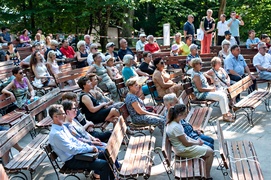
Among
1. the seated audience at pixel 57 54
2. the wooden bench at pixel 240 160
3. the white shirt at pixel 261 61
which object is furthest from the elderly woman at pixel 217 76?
the seated audience at pixel 57 54

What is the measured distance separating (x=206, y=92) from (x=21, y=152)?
4.21 meters

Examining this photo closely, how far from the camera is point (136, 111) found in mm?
6637

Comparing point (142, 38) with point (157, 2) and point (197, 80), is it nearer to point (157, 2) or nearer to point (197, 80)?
point (197, 80)

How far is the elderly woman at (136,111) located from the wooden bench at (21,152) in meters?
1.52

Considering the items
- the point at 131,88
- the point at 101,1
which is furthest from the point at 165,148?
the point at 101,1

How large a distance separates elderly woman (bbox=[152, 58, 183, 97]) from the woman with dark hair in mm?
3201

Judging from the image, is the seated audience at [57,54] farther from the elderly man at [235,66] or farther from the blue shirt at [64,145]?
the blue shirt at [64,145]

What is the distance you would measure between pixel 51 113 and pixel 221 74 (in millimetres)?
5055

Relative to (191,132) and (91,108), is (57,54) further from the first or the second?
(191,132)

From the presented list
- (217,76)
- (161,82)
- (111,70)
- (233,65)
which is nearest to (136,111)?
(161,82)

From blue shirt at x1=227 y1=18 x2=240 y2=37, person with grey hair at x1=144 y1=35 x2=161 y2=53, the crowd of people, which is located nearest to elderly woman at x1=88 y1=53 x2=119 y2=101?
the crowd of people

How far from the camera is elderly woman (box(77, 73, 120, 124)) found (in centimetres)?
673

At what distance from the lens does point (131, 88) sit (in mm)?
6617

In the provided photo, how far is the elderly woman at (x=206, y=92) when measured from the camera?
814 centimetres
